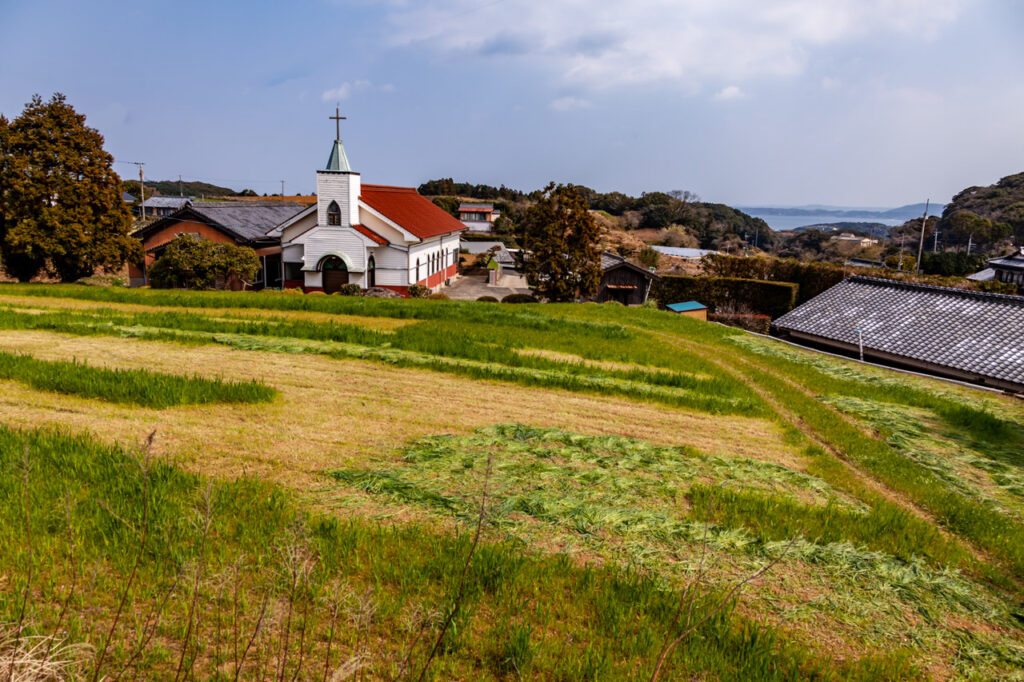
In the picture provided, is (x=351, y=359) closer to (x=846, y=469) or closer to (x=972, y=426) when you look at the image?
(x=846, y=469)

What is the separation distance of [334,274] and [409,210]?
8947 millimetres

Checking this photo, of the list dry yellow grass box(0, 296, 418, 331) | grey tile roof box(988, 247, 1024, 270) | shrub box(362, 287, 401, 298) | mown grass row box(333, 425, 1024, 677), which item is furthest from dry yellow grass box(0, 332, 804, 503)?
grey tile roof box(988, 247, 1024, 270)

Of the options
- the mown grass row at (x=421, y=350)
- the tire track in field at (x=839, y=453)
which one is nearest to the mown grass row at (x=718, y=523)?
the tire track in field at (x=839, y=453)

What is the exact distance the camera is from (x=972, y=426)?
11.4 meters

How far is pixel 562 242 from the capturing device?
3006 cm

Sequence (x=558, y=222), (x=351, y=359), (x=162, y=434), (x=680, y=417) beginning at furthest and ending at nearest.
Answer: (x=558, y=222)
(x=351, y=359)
(x=680, y=417)
(x=162, y=434)

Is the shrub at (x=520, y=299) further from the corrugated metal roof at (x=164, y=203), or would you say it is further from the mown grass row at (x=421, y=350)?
the corrugated metal roof at (x=164, y=203)

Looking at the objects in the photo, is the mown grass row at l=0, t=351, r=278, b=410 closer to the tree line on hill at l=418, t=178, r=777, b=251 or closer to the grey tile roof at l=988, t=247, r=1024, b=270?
the grey tile roof at l=988, t=247, r=1024, b=270

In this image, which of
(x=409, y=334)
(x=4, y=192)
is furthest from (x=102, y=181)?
(x=409, y=334)

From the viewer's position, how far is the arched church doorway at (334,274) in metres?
32.1

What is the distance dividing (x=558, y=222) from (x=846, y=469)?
23181 millimetres

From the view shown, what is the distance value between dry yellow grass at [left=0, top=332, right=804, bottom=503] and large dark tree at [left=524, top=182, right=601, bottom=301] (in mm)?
18495

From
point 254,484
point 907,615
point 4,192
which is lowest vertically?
point 907,615

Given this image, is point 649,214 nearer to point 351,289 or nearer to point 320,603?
point 351,289
